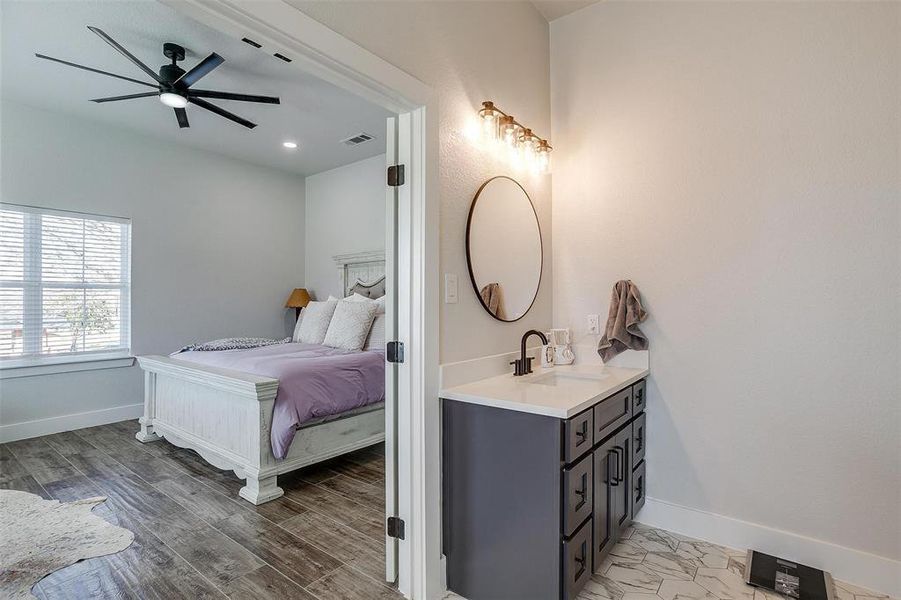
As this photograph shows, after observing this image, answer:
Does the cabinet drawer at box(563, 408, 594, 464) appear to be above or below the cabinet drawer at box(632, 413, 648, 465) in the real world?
above

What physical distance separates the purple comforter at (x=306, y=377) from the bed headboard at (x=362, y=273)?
142 cm

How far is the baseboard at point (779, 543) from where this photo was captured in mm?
1957

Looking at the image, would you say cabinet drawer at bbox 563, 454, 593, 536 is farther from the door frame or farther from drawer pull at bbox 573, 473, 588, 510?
the door frame

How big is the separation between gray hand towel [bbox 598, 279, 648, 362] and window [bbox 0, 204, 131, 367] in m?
4.81

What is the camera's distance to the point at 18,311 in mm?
4105

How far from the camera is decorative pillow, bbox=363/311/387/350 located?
13.6 feet

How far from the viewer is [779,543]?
2.16 meters

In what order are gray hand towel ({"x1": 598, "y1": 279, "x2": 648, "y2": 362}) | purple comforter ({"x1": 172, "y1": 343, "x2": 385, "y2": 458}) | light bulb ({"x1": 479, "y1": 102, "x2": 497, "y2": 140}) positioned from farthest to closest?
purple comforter ({"x1": 172, "y1": 343, "x2": 385, "y2": 458})
gray hand towel ({"x1": 598, "y1": 279, "x2": 648, "y2": 362})
light bulb ({"x1": 479, "y1": 102, "x2": 497, "y2": 140})

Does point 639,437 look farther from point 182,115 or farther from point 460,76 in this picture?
point 182,115

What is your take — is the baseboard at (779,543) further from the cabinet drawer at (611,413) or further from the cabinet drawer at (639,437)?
the cabinet drawer at (611,413)

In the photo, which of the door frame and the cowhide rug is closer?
the door frame

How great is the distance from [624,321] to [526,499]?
1256 mm

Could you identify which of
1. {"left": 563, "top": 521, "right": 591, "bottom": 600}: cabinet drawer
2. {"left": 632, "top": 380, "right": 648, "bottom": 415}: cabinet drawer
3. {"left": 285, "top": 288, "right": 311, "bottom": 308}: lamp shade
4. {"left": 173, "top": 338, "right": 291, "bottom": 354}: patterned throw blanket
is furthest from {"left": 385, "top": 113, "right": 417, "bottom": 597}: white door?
{"left": 285, "top": 288, "right": 311, "bottom": 308}: lamp shade

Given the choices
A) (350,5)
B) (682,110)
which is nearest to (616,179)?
(682,110)
